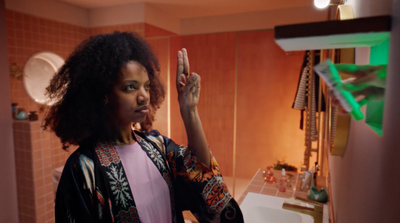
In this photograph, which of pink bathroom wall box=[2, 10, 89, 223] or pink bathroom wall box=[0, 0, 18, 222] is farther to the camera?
pink bathroom wall box=[2, 10, 89, 223]

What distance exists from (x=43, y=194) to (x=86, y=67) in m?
2.52

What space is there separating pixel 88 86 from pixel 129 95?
146mm

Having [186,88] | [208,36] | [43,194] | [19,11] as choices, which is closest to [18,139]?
[43,194]

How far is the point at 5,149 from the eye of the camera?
2.54 m

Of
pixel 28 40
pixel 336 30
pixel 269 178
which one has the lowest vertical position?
pixel 269 178

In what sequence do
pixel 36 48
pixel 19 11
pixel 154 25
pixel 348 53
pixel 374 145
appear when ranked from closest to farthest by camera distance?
1. pixel 374 145
2. pixel 348 53
3. pixel 19 11
4. pixel 36 48
5. pixel 154 25

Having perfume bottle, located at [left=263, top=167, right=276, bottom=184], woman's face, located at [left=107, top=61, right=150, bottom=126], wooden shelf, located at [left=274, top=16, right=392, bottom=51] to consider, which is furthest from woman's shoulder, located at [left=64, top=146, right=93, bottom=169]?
perfume bottle, located at [left=263, top=167, right=276, bottom=184]

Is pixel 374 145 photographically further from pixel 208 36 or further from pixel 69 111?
pixel 208 36

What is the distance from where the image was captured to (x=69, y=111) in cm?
85

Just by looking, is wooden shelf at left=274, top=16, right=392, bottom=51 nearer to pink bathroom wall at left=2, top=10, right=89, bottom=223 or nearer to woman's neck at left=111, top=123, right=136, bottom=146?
woman's neck at left=111, top=123, right=136, bottom=146

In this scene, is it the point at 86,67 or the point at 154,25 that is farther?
the point at 154,25

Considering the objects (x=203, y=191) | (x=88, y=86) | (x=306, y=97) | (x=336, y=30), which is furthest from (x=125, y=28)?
(x=336, y=30)

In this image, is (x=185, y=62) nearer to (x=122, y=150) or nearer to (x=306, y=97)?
(x=122, y=150)

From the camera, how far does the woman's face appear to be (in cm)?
83
